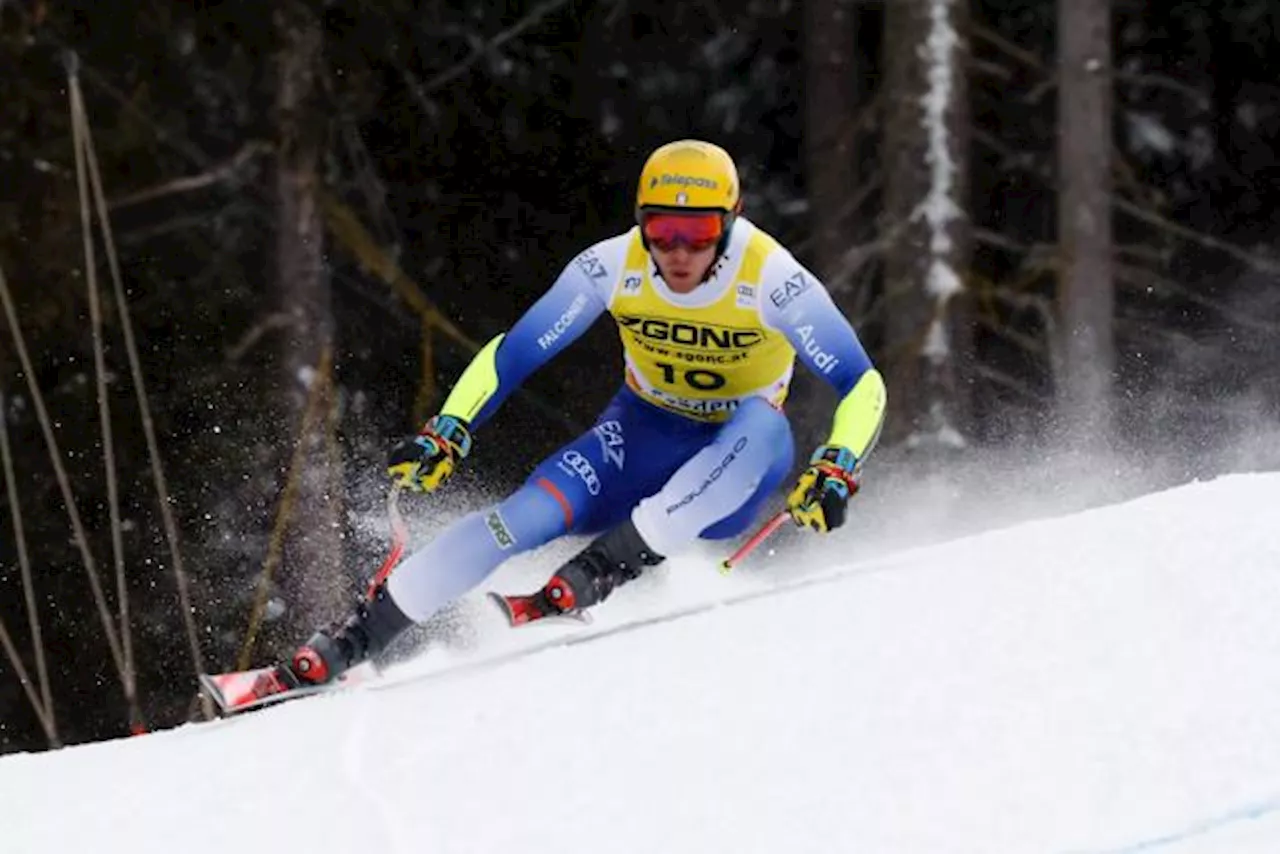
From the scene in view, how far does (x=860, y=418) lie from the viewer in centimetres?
595

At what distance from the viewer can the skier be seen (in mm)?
6008

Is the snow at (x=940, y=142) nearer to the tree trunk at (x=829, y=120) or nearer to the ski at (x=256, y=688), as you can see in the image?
the tree trunk at (x=829, y=120)

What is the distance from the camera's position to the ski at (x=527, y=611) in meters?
6.08

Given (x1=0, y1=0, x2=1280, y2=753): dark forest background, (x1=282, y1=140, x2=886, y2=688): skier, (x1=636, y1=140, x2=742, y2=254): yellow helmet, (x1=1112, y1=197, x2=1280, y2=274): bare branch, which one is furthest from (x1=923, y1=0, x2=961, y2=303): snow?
(x1=636, y1=140, x2=742, y2=254): yellow helmet

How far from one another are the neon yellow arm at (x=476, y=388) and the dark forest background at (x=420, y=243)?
6.48 m

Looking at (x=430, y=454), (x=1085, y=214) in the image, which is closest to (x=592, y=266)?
(x=430, y=454)

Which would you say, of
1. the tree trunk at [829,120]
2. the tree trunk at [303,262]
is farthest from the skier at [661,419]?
the tree trunk at [829,120]

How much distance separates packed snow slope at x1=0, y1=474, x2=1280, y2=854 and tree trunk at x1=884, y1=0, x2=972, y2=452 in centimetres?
610

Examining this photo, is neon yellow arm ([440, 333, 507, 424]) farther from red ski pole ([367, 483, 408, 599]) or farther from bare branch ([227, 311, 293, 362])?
bare branch ([227, 311, 293, 362])

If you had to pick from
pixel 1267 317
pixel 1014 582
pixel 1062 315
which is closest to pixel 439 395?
pixel 1062 315

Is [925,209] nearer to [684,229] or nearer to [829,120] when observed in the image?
[829,120]

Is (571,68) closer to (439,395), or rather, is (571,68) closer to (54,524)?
(439,395)

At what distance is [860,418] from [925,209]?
6.22m

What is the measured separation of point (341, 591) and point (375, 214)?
2945 millimetres
